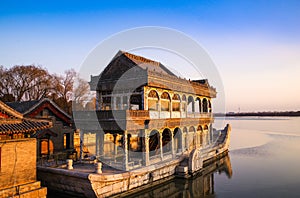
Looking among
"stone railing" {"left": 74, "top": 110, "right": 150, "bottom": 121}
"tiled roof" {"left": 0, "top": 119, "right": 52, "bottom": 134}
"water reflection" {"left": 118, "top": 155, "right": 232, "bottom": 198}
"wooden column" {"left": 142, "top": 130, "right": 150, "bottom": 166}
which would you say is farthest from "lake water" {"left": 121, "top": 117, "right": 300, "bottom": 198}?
"tiled roof" {"left": 0, "top": 119, "right": 52, "bottom": 134}

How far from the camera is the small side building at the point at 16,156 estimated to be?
11891mm

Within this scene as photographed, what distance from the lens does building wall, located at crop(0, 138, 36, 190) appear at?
1192 cm

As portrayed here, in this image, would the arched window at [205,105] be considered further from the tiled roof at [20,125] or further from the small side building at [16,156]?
the small side building at [16,156]

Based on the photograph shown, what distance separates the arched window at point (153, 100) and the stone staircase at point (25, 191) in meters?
9.11

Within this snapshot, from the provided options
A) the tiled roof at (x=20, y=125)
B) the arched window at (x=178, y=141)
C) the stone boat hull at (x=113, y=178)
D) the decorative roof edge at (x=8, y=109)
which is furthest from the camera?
the arched window at (x=178, y=141)

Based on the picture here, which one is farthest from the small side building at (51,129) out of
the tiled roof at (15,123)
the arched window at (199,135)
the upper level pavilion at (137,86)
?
the arched window at (199,135)

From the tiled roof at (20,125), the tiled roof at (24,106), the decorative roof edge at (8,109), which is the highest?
the tiled roof at (24,106)

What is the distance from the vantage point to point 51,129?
22391mm

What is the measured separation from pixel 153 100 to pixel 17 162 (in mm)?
9935

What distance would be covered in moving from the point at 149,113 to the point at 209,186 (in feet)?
23.6

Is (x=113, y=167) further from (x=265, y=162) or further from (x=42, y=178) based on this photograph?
(x=265, y=162)

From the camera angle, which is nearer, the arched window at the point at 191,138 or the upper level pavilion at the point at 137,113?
the upper level pavilion at the point at 137,113

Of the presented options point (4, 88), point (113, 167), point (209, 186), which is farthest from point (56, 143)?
point (4, 88)

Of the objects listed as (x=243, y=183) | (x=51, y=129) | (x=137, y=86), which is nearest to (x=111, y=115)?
(x=137, y=86)
